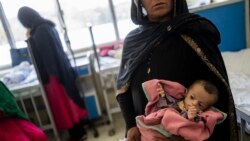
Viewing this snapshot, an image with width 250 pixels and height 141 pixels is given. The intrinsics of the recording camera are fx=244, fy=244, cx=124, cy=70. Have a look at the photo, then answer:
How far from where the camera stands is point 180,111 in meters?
0.91

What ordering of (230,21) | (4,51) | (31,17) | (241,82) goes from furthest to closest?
(4,51) < (230,21) < (31,17) < (241,82)

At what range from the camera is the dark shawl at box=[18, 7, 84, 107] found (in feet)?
7.53

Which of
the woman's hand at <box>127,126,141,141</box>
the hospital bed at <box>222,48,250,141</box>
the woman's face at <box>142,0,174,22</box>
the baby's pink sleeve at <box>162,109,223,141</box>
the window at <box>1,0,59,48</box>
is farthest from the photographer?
the window at <box>1,0,59,48</box>

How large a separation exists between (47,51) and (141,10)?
1460mm

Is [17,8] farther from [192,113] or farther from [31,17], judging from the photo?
[192,113]

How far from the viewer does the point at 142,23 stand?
43.6 inches

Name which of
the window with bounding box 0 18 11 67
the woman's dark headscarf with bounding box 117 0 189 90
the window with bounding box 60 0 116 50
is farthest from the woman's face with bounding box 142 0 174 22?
the window with bounding box 0 18 11 67

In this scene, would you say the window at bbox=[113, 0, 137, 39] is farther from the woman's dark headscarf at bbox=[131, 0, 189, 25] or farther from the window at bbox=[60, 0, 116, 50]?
the woman's dark headscarf at bbox=[131, 0, 189, 25]

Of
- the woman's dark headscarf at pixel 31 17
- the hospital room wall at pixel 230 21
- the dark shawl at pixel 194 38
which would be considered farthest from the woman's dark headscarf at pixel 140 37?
the hospital room wall at pixel 230 21

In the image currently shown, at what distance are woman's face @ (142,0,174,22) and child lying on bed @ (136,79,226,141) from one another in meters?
0.27

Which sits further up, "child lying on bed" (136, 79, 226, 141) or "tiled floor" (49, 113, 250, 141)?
"child lying on bed" (136, 79, 226, 141)

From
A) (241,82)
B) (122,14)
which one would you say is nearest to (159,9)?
(241,82)

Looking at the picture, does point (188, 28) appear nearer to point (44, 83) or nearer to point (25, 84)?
point (44, 83)

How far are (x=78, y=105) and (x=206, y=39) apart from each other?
1.84m
